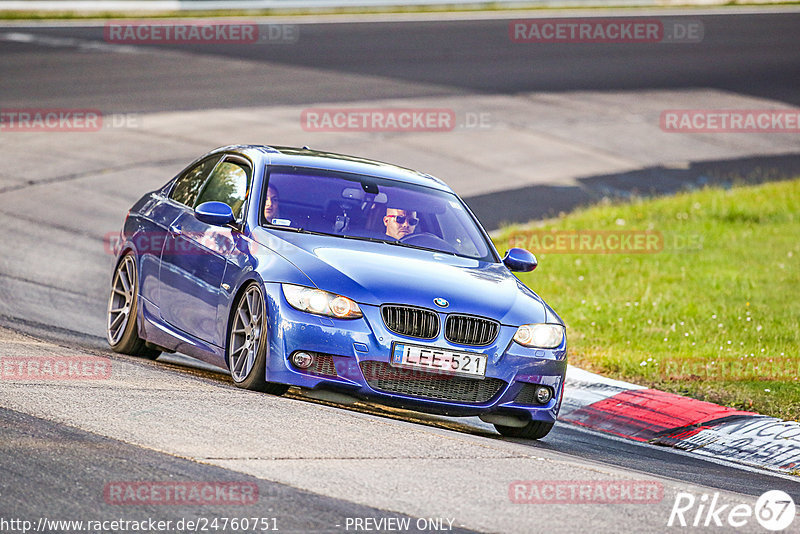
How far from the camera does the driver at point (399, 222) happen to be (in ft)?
29.6

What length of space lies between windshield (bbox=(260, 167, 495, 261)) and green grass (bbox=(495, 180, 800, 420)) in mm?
2484

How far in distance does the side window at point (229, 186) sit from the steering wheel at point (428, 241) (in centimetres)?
115

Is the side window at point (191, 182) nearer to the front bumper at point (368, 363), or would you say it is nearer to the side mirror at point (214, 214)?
the side mirror at point (214, 214)

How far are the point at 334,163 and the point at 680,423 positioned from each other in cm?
314

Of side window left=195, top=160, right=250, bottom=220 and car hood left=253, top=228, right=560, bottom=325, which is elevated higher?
side window left=195, top=160, right=250, bottom=220

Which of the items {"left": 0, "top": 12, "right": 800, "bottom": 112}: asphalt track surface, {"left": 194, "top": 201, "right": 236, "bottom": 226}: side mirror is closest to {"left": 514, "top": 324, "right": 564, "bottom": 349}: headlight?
{"left": 194, "top": 201, "right": 236, "bottom": 226}: side mirror

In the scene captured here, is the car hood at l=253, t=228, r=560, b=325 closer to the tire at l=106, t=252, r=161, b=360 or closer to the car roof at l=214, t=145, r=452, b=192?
the car roof at l=214, t=145, r=452, b=192

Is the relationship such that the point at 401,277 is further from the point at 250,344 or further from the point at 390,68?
the point at 390,68

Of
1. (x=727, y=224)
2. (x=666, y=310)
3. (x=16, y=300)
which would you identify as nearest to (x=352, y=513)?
(x=16, y=300)

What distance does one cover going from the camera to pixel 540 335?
8.26 meters

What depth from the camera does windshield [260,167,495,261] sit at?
885 centimetres

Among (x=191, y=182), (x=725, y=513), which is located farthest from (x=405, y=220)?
(x=725, y=513)

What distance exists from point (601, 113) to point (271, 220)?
1797 cm

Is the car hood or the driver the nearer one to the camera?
the car hood
